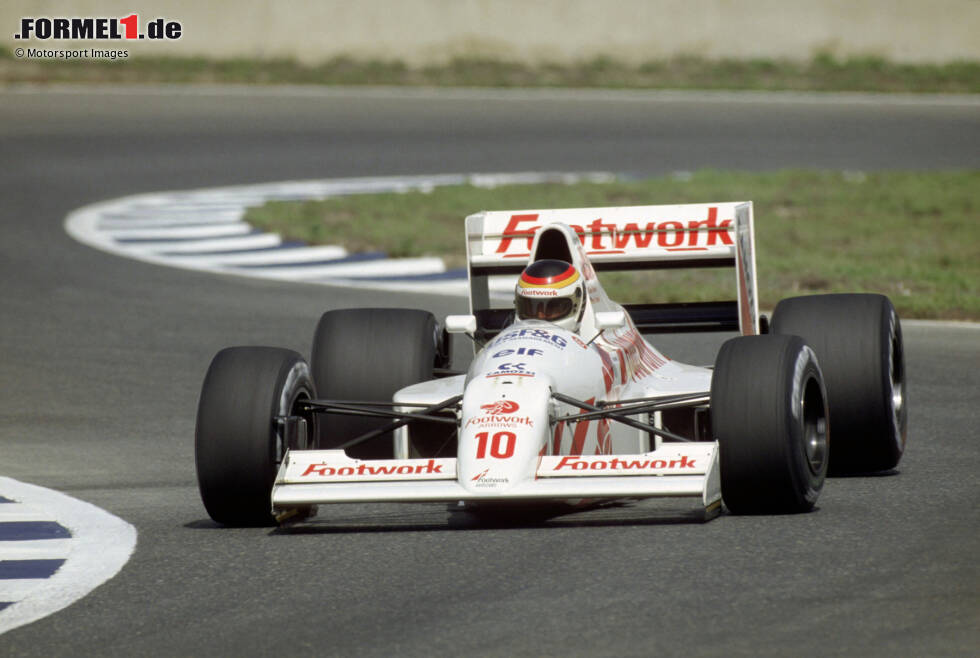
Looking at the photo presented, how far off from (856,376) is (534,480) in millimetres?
2138

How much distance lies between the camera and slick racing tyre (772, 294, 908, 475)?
8680mm

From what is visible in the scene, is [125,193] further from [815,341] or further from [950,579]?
[950,579]

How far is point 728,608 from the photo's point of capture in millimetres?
5969

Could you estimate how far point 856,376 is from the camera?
8719 millimetres

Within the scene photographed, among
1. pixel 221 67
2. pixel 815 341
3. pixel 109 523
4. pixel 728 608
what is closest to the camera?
pixel 728 608

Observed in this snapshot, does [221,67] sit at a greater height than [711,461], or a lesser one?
greater

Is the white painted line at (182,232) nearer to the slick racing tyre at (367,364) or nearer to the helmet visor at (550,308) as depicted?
the slick racing tyre at (367,364)

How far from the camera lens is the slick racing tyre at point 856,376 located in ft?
28.5

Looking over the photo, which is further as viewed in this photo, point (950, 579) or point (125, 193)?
→ point (125, 193)

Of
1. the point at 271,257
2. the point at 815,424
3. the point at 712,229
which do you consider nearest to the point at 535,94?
the point at 271,257

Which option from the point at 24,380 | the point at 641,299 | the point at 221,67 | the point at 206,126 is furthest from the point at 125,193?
the point at 221,67

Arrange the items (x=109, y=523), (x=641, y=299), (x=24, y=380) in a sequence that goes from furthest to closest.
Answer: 1. (x=641, y=299)
2. (x=24, y=380)
3. (x=109, y=523)

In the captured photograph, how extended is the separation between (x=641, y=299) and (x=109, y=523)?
8.13 m

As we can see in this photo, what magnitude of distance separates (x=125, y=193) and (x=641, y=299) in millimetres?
10669
